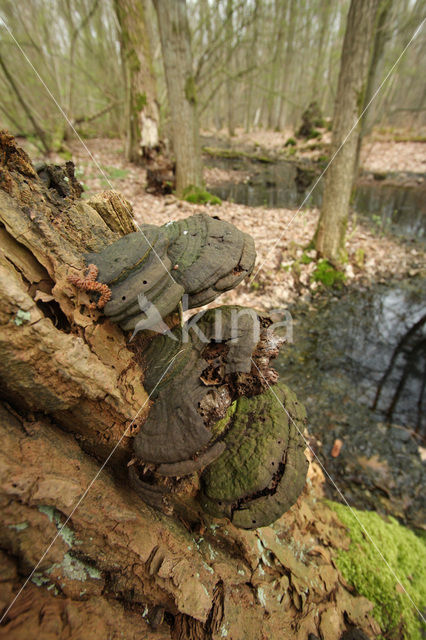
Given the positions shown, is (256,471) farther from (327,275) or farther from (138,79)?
(138,79)

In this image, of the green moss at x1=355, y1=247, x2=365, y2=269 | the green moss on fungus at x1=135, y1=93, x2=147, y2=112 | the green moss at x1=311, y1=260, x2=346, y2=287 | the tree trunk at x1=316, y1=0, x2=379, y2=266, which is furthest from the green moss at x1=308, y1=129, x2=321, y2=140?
the green moss at x1=311, y1=260, x2=346, y2=287

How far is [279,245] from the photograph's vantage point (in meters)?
6.96

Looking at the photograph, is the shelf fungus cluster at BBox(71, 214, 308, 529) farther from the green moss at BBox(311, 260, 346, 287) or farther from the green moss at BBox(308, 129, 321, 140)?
the green moss at BBox(308, 129, 321, 140)

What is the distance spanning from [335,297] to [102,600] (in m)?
6.09

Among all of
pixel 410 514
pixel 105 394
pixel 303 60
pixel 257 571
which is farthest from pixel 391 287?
pixel 303 60

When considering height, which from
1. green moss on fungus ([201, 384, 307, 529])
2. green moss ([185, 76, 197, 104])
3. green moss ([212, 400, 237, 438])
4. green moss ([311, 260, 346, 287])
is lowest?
green moss ([311, 260, 346, 287])

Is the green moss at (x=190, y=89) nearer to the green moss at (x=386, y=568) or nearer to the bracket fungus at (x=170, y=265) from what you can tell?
the bracket fungus at (x=170, y=265)

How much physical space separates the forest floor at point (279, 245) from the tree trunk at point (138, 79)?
1.55m

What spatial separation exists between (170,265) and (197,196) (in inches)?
287

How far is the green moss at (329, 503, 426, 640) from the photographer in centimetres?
223

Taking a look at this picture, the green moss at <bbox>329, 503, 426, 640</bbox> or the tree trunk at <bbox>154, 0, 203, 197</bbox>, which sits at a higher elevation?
the tree trunk at <bbox>154, 0, 203, 197</bbox>

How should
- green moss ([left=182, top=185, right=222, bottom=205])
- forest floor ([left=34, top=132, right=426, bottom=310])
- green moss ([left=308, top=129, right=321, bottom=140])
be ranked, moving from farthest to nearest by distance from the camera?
green moss ([left=308, top=129, right=321, bottom=140]), green moss ([left=182, top=185, right=222, bottom=205]), forest floor ([left=34, top=132, right=426, bottom=310])

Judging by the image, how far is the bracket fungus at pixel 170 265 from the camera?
4.95 feet

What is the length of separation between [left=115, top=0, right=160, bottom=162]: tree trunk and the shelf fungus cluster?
10.6 metres
